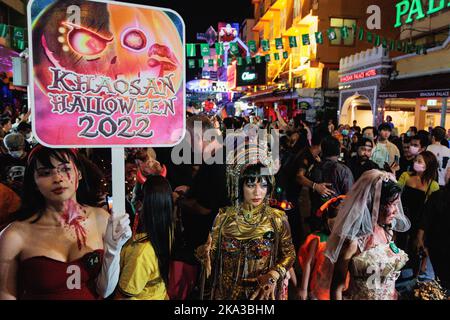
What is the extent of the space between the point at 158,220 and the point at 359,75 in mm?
16318

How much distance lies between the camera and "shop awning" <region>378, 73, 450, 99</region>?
10705 mm

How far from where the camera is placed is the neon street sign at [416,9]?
13045 mm

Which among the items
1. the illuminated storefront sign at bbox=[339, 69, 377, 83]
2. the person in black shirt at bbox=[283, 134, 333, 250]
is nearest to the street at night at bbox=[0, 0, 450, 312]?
the person in black shirt at bbox=[283, 134, 333, 250]

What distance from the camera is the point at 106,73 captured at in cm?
191

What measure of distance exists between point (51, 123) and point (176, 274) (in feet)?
5.51

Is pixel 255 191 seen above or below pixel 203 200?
above

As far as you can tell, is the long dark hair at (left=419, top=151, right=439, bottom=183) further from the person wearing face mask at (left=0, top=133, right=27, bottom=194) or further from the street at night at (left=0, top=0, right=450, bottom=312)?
the person wearing face mask at (left=0, top=133, right=27, bottom=194)

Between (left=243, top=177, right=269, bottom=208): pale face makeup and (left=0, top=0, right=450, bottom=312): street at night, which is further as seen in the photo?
(left=243, top=177, right=269, bottom=208): pale face makeup

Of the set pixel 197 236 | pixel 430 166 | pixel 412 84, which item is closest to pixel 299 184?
pixel 430 166

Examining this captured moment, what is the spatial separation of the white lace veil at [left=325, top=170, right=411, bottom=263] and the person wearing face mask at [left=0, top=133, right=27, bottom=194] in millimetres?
3185

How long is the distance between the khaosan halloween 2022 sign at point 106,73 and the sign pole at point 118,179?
0.07 m

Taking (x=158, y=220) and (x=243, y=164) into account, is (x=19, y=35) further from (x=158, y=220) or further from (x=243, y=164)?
(x=243, y=164)

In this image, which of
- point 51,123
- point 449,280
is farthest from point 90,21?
point 449,280

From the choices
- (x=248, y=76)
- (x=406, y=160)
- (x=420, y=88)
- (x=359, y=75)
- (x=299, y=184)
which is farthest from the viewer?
(x=248, y=76)
